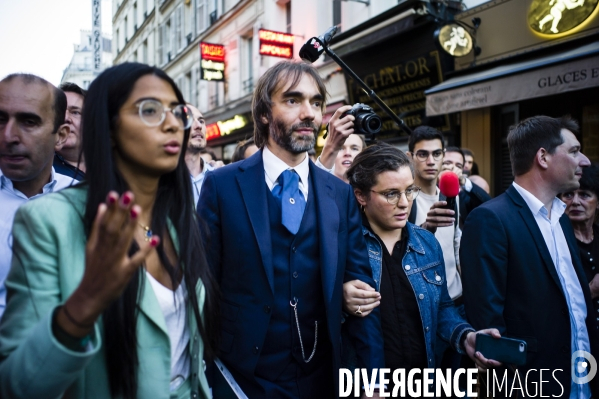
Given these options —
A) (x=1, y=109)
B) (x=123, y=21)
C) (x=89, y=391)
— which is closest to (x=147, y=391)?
(x=89, y=391)

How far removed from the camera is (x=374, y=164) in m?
2.73

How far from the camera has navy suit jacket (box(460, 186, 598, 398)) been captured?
2568mm

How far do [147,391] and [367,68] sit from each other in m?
10.4

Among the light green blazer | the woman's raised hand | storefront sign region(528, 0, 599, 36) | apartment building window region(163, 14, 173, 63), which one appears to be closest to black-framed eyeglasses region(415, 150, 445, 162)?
the light green blazer

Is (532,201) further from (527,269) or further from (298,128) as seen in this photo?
(298,128)

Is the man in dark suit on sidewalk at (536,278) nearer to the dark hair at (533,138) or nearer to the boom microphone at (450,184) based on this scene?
the dark hair at (533,138)

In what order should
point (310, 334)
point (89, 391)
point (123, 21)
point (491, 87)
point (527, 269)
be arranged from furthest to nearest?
point (123, 21) < point (491, 87) < point (527, 269) < point (310, 334) < point (89, 391)

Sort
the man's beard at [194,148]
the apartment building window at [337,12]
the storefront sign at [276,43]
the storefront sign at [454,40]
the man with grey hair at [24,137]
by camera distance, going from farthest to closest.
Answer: the storefront sign at [276,43] < the apartment building window at [337,12] < the storefront sign at [454,40] < the man's beard at [194,148] < the man with grey hair at [24,137]

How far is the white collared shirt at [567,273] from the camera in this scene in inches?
104

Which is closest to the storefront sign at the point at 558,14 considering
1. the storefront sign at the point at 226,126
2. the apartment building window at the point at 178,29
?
the storefront sign at the point at 226,126

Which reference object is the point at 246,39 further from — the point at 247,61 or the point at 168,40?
the point at 168,40

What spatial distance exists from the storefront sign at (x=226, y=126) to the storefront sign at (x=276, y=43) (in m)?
3.54

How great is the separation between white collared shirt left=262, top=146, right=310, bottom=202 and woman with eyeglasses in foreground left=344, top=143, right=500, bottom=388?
554 mm

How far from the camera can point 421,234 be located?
9.15 ft
